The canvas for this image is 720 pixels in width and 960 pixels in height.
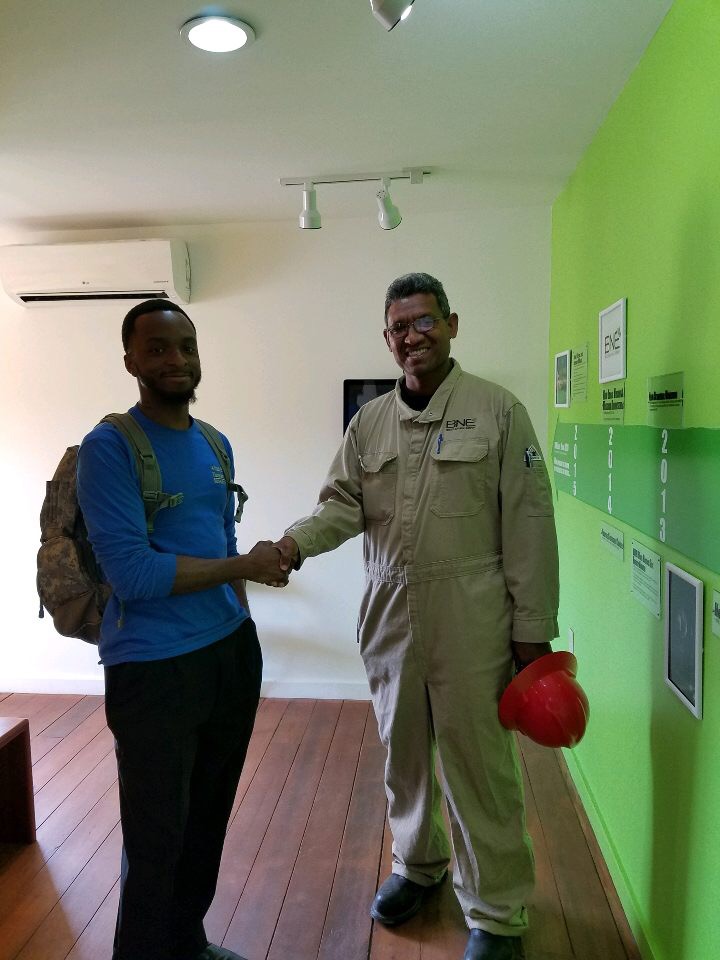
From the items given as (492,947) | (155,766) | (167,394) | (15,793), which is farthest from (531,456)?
(15,793)

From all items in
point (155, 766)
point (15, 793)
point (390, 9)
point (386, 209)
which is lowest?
point (15, 793)

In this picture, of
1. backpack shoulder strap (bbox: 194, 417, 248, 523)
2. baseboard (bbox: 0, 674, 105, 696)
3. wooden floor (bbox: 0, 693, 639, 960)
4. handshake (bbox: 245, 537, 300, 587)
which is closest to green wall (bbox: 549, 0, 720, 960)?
wooden floor (bbox: 0, 693, 639, 960)

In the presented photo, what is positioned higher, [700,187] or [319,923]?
[700,187]

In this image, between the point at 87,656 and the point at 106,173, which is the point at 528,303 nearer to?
the point at 106,173

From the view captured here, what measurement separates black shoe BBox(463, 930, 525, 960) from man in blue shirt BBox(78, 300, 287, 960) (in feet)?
2.38

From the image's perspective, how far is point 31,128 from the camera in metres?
2.14

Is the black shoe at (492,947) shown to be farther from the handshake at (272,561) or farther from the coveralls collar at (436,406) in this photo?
the coveralls collar at (436,406)

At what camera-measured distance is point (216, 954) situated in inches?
62.7

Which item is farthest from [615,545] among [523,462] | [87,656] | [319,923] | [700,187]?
[87,656]

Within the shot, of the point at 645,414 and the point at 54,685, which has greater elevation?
the point at 645,414

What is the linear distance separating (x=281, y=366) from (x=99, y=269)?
99 cm

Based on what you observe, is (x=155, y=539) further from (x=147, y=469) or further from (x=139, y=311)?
(x=139, y=311)

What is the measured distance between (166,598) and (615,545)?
1.31 meters

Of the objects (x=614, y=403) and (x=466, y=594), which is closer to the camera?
(x=466, y=594)
